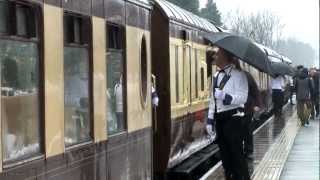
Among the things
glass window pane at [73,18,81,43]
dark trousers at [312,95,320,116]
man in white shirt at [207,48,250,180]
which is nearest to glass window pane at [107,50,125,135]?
glass window pane at [73,18,81,43]

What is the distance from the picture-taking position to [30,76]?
4719 millimetres

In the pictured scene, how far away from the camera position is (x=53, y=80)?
506cm

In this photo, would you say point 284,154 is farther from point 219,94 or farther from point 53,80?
point 53,80

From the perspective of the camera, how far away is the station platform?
11.4 metres

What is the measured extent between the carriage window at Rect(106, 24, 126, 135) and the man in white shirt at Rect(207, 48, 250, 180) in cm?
142

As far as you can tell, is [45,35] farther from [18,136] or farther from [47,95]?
[18,136]

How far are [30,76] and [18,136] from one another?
0.41 m

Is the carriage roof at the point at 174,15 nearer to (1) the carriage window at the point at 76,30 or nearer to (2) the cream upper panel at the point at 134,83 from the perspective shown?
(2) the cream upper panel at the point at 134,83

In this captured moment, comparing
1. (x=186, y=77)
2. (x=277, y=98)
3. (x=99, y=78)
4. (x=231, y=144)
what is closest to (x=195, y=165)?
(x=186, y=77)

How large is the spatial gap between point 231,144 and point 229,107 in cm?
41

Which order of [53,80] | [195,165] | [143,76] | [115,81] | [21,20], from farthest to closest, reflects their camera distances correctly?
[195,165] → [143,76] → [115,81] → [53,80] → [21,20]

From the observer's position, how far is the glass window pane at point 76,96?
5.41 meters

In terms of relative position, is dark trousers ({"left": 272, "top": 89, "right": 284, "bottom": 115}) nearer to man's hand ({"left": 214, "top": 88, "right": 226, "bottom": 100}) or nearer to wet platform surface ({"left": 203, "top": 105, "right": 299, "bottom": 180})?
wet platform surface ({"left": 203, "top": 105, "right": 299, "bottom": 180})

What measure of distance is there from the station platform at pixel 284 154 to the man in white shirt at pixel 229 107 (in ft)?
6.96
